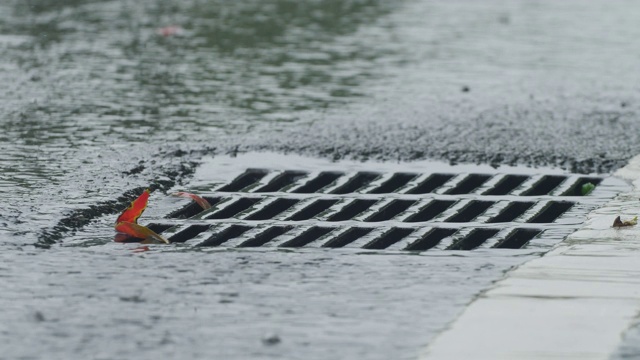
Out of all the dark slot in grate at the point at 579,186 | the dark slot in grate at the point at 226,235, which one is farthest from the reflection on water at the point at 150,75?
the dark slot in grate at the point at 579,186

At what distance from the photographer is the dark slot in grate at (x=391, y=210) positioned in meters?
5.85

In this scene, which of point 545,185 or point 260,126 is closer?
point 545,185

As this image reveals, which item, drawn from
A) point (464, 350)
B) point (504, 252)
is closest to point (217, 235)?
point (504, 252)

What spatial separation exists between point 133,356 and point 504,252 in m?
1.78

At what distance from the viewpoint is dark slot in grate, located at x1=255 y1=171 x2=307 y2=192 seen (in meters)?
6.48

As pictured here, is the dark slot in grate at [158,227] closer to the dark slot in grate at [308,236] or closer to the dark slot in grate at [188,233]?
the dark slot in grate at [188,233]

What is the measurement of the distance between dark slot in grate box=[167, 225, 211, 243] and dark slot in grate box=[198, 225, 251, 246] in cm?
9

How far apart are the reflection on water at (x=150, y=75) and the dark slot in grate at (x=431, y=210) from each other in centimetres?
138

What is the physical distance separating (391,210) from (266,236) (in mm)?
750

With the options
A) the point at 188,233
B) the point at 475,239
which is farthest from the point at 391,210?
the point at 188,233

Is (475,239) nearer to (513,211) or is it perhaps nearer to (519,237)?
(519,237)

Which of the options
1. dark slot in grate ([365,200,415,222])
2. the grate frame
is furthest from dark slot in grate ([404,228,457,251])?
dark slot in grate ([365,200,415,222])

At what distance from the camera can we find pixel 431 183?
664cm

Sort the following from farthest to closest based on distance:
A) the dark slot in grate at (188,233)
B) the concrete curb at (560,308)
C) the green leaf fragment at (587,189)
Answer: the green leaf fragment at (587,189) → the dark slot in grate at (188,233) → the concrete curb at (560,308)
